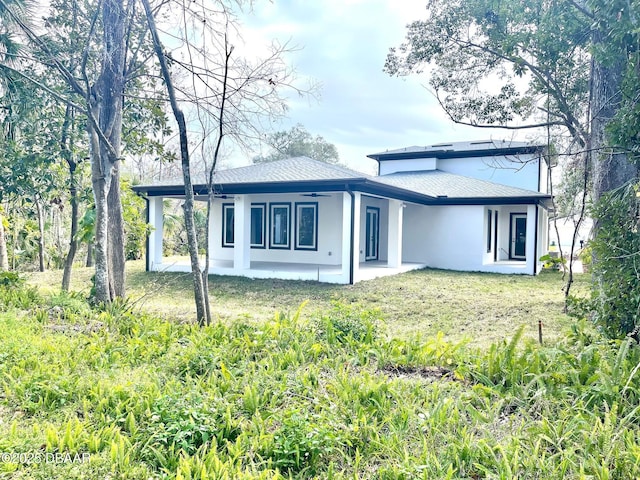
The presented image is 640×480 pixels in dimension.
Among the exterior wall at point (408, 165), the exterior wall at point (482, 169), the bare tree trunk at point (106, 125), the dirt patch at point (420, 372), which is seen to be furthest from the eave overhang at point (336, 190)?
the dirt patch at point (420, 372)

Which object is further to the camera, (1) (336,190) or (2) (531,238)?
(2) (531,238)

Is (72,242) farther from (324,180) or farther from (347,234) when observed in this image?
(347,234)

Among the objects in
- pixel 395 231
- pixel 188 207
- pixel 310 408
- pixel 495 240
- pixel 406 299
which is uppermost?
pixel 188 207

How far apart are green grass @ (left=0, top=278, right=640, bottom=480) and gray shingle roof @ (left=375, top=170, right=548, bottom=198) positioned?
11.1m

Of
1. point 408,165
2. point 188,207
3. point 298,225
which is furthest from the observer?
point 408,165

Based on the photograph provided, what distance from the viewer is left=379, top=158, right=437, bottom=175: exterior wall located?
79.1ft

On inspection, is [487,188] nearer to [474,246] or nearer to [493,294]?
[474,246]

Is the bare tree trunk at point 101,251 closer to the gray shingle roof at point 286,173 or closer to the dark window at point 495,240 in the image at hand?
the gray shingle roof at point 286,173

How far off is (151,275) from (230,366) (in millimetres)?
10738

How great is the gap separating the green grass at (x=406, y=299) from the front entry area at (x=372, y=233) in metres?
3.10

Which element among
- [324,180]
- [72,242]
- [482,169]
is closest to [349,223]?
[324,180]

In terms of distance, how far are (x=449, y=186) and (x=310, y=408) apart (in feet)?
56.1

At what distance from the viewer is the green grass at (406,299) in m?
8.14

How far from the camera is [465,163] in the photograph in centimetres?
2348
